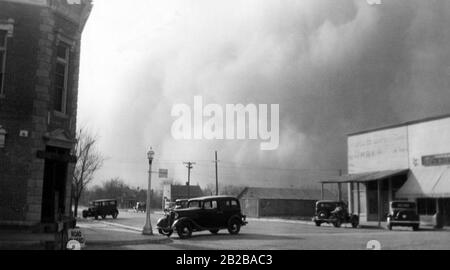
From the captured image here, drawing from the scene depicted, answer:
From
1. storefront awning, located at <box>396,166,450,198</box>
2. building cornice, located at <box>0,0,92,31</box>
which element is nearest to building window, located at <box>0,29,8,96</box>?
building cornice, located at <box>0,0,92,31</box>

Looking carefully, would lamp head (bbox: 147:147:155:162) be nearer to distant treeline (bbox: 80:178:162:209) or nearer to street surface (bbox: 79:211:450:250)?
street surface (bbox: 79:211:450:250)

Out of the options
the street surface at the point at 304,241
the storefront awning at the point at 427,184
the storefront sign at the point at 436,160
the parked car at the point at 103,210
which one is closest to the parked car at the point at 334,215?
the storefront awning at the point at 427,184

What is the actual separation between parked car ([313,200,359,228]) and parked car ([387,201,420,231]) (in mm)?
2266

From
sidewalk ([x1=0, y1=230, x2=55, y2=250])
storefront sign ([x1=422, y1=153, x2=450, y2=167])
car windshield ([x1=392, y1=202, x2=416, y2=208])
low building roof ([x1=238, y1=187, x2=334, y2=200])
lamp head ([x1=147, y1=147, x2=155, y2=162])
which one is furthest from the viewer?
low building roof ([x1=238, y1=187, x2=334, y2=200])

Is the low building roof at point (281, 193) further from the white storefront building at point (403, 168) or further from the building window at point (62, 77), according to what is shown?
the building window at point (62, 77)

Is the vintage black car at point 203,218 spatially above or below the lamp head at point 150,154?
below

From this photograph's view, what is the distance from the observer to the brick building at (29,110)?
43.9 feet

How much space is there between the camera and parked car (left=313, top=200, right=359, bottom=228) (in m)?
27.1

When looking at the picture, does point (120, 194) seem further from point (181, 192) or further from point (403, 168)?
point (403, 168)

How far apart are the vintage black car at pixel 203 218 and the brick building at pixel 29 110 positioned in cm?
620
